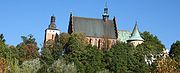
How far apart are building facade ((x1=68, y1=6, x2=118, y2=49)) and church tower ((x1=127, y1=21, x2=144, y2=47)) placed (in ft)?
12.2

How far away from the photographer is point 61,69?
Answer: 6347 centimetres

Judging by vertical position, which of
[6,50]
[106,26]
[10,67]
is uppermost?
[106,26]

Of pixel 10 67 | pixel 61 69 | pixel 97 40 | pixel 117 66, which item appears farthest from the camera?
pixel 97 40

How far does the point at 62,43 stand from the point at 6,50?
17301 millimetres

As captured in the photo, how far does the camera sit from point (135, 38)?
111 m

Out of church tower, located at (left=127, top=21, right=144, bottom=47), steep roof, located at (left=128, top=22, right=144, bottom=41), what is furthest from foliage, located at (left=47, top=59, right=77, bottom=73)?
steep roof, located at (left=128, top=22, right=144, bottom=41)

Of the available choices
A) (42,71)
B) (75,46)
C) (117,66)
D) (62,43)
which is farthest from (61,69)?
(62,43)

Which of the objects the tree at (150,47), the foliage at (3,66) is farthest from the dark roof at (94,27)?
the foliage at (3,66)

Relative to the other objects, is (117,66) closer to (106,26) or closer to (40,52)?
(40,52)

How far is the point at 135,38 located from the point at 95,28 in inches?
370

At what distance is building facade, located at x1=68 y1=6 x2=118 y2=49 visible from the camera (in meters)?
110

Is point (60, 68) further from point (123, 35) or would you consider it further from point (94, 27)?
point (123, 35)

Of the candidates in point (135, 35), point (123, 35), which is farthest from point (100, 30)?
point (135, 35)

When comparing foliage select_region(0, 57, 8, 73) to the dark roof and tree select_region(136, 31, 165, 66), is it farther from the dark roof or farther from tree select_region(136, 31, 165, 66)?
the dark roof
